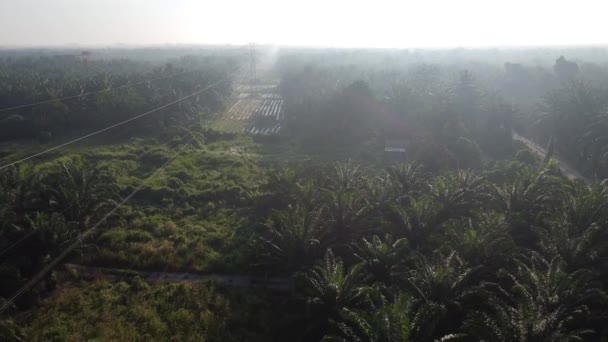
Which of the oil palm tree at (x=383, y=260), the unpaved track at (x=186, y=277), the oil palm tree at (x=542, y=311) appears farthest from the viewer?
the unpaved track at (x=186, y=277)

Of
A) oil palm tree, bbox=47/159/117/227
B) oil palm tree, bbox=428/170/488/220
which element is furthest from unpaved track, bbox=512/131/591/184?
oil palm tree, bbox=47/159/117/227

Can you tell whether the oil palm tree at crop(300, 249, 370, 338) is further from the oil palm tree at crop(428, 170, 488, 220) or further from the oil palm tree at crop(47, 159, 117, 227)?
the oil palm tree at crop(47, 159, 117, 227)

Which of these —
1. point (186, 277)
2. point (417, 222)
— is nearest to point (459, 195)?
point (417, 222)

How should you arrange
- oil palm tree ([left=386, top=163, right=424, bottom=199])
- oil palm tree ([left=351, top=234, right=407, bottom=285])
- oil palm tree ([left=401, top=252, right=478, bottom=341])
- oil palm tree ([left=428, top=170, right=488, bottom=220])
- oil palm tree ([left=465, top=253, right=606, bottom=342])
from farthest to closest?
1. oil palm tree ([left=386, top=163, right=424, bottom=199])
2. oil palm tree ([left=428, top=170, right=488, bottom=220])
3. oil palm tree ([left=351, top=234, right=407, bottom=285])
4. oil palm tree ([left=401, top=252, right=478, bottom=341])
5. oil palm tree ([left=465, top=253, right=606, bottom=342])

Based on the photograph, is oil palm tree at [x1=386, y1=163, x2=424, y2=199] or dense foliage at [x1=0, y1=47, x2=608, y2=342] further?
oil palm tree at [x1=386, y1=163, x2=424, y2=199]

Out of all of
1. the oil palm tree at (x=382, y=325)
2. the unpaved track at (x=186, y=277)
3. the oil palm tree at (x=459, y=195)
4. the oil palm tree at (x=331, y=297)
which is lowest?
the unpaved track at (x=186, y=277)

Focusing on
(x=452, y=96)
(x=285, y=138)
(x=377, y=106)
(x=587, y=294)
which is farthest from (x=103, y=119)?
(x=587, y=294)

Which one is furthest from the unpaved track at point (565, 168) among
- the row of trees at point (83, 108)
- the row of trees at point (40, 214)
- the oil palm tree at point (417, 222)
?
the row of trees at point (83, 108)

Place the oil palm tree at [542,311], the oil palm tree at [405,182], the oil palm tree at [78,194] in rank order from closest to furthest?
the oil palm tree at [542,311], the oil palm tree at [78,194], the oil palm tree at [405,182]

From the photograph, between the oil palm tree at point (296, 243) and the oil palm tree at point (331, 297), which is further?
the oil palm tree at point (296, 243)

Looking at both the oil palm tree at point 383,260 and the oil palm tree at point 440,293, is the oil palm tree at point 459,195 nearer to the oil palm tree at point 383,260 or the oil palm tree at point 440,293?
the oil palm tree at point 383,260
